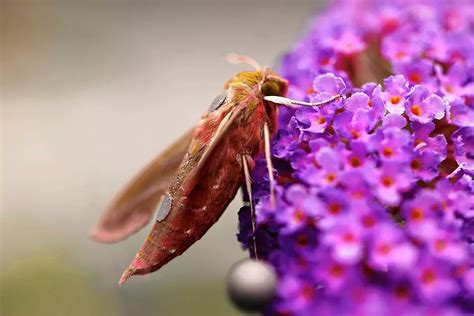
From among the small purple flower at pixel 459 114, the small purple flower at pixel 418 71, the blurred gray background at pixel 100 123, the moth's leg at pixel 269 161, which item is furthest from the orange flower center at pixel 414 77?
the blurred gray background at pixel 100 123

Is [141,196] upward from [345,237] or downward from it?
upward

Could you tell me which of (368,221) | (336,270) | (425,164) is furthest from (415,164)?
(336,270)

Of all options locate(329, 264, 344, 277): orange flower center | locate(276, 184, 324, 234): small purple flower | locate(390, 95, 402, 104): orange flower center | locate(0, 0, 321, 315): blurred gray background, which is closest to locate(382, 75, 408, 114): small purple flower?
locate(390, 95, 402, 104): orange flower center

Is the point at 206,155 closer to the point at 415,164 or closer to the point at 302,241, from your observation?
the point at 302,241

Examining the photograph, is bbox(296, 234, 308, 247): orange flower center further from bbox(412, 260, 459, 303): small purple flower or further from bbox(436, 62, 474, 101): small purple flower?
bbox(436, 62, 474, 101): small purple flower

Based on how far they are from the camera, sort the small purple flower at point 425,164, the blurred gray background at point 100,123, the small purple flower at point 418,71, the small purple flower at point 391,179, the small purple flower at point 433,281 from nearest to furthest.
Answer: the small purple flower at point 433,281 < the small purple flower at point 391,179 < the small purple flower at point 425,164 < the small purple flower at point 418,71 < the blurred gray background at point 100,123

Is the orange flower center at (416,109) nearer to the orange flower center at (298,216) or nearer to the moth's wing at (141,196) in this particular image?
the orange flower center at (298,216)

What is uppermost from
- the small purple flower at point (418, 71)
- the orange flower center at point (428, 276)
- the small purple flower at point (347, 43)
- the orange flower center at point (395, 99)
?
the small purple flower at point (347, 43)

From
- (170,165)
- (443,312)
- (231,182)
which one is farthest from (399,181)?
(170,165)
